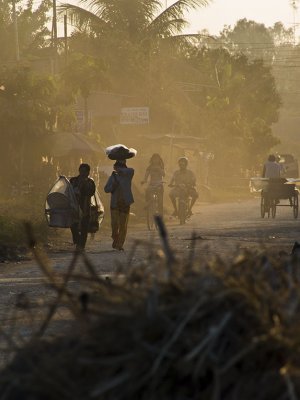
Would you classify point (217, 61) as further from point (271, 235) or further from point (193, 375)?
point (193, 375)

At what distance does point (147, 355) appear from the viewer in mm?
3180

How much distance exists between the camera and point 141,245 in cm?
1981

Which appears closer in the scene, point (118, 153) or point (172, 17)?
point (118, 153)

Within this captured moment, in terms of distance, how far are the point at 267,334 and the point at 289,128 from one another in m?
126

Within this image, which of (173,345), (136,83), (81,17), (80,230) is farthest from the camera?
(136,83)

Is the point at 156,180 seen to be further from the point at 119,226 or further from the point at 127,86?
the point at 127,86

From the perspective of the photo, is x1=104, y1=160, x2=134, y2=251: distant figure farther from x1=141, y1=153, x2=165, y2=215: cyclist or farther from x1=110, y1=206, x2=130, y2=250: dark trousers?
x1=141, y1=153, x2=165, y2=215: cyclist

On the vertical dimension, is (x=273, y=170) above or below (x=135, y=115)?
below

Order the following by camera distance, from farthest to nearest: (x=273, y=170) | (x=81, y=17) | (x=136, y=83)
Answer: (x=136, y=83)
(x=81, y=17)
(x=273, y=170)

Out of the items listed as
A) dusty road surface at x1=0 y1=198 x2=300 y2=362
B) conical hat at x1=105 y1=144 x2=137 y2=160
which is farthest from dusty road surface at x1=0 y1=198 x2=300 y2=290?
conical hat at x1=105 y1=144 x2=137 y2=160

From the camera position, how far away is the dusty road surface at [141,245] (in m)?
12.8

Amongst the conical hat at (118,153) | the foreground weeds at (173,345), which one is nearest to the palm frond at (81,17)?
the conical hat at (118,153)

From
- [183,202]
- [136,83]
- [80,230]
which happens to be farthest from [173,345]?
[136,83]

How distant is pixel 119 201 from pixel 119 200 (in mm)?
16
